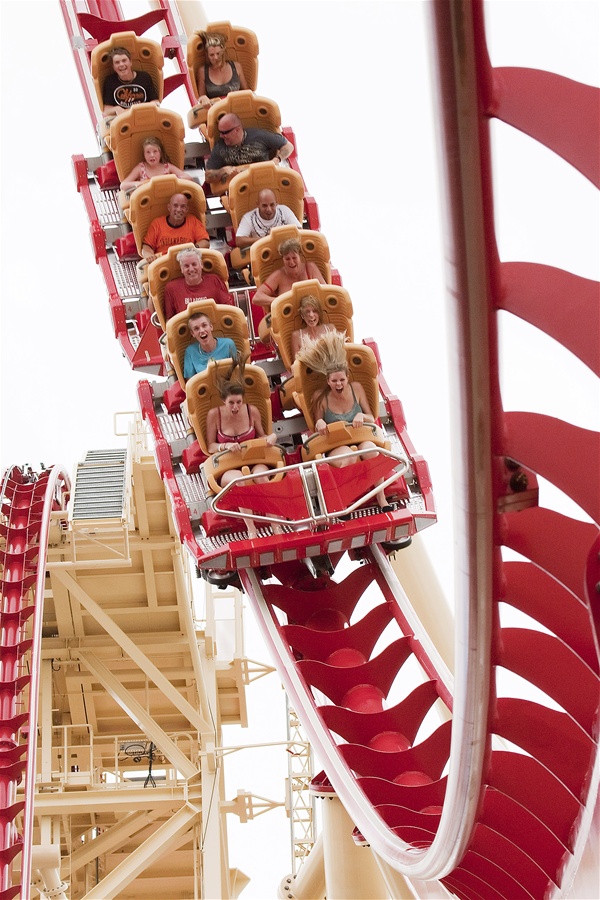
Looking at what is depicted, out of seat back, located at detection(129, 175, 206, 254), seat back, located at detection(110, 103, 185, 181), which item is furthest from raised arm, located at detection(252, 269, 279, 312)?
seat back, located at detection(110, 103, 185, 181)

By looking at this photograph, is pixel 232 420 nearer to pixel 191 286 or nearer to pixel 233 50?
pixel 191 286

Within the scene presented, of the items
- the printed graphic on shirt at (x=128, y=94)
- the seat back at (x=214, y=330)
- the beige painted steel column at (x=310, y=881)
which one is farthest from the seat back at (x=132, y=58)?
the beige painted steel column at (x=310, y=881)

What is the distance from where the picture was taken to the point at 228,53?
966 centimetres

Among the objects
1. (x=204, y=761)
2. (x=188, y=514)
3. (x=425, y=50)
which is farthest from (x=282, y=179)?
(x=425, y=50)

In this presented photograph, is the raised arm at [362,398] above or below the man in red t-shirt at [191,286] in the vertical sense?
below

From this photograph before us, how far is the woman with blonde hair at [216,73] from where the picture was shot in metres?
9.54

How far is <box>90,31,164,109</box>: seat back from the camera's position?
31.6 feet

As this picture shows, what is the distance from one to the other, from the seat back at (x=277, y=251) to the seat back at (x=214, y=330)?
55 centimetres

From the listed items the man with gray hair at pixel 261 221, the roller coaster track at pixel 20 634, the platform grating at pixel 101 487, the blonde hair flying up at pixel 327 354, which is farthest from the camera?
the platform grating at pixel 101 487

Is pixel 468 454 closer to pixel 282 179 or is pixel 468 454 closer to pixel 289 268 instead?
pixel 289 268

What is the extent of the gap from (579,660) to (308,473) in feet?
10.6

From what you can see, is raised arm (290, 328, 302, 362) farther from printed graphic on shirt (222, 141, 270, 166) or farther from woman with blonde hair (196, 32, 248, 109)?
woman with blonde hair (196, 32, 248, 109)

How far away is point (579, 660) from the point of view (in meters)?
2.80

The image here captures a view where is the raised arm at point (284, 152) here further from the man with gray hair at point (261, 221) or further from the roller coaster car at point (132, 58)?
the roller coaster car at point (132, 58)
